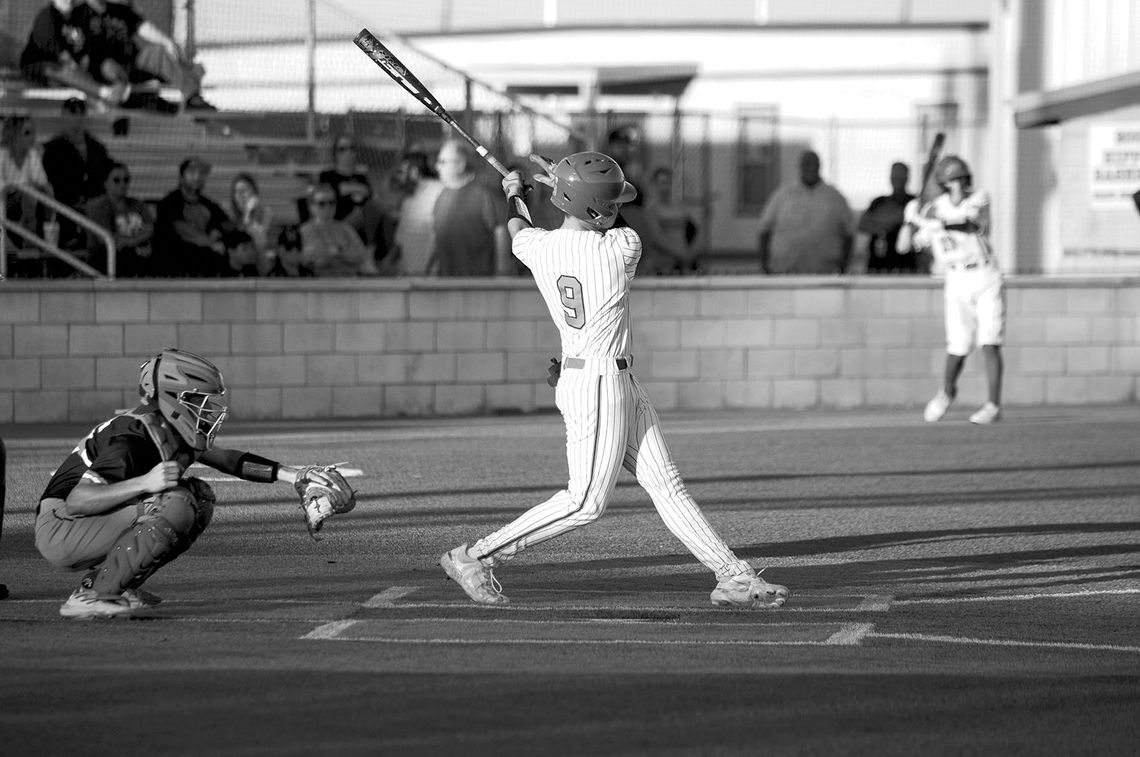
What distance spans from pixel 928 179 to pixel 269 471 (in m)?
12.4

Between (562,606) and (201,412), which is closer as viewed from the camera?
(201,412)

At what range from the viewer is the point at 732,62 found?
94.1 feet

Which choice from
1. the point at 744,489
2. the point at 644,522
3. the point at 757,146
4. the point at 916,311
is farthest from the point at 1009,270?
the point at 644,522

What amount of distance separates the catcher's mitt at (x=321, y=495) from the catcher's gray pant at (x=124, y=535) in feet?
1.21

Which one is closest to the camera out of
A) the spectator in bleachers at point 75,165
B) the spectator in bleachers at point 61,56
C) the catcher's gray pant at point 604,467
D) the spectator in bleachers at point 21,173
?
the catcher's gray pant at point 604,467

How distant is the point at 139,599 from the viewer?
6.90 meters

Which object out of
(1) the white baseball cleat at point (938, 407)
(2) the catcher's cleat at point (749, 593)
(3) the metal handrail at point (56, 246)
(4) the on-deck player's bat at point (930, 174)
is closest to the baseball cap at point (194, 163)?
(3) the metal handrail at point (56, 246)

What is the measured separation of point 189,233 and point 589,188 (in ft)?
31.0

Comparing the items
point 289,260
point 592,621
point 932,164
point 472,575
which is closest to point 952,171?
point 932,164

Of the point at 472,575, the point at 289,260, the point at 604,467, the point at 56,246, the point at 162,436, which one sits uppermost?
the point at 56,246

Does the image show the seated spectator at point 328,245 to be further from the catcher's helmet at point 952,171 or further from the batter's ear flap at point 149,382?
the batter's ear flap at point 149,382

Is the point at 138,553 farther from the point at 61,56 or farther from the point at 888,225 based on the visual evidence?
→ the point at 888,225

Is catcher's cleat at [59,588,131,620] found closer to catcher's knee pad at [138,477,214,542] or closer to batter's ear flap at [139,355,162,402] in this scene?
catcher's knee pad at [138,477,214,542]

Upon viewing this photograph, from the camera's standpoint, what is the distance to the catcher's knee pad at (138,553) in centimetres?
660
